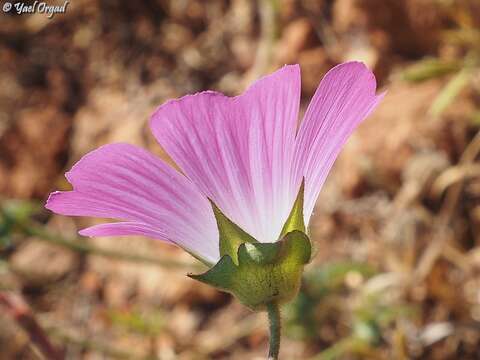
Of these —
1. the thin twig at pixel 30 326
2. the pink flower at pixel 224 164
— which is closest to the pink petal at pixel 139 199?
the pink flower at pixel 224 164

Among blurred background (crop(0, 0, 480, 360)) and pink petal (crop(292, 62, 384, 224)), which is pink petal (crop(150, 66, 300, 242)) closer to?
pink petal (crop(292, 62, 384, 224))

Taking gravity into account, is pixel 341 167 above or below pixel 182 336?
above

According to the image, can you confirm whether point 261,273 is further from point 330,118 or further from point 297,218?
point 330,118

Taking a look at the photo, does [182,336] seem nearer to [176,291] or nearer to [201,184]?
[176,291]

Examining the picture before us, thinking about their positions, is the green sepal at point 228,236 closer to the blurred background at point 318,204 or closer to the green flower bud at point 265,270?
the green flower bud at point 265,270

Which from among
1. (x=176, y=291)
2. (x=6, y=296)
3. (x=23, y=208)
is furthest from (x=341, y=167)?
(x=6, y=296)

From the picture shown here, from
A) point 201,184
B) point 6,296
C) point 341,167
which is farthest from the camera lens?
point 341,167

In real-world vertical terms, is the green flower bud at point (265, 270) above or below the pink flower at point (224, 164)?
below
